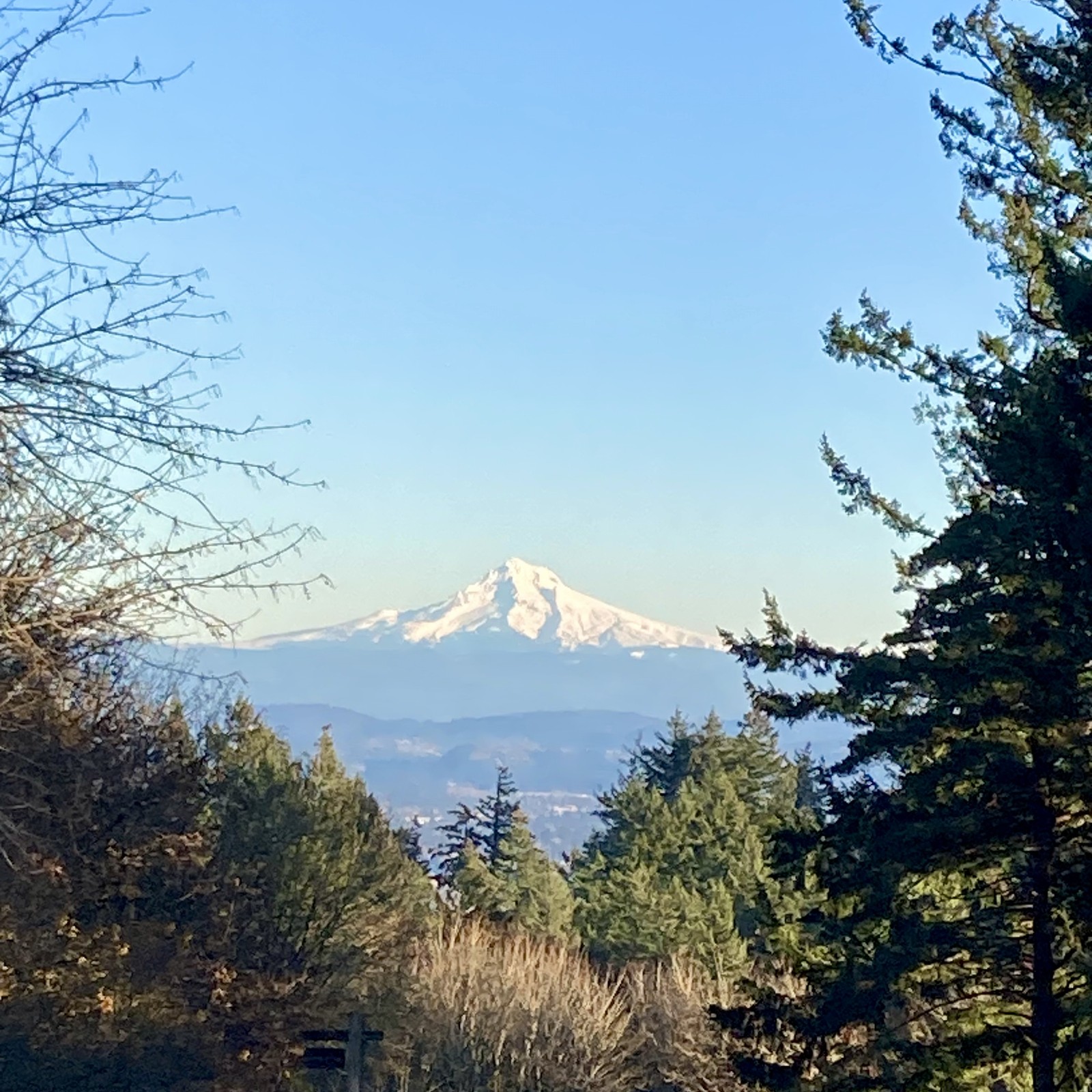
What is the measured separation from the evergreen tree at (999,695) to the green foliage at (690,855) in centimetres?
1445

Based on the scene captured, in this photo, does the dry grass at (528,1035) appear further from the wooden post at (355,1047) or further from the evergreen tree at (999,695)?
the evergreen tree at (999,695)

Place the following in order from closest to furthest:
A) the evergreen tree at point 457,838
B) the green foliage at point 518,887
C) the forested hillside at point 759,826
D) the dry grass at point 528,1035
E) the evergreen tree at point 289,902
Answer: the forested hillside at point 759,826, the evergreen tree at point 289,902, the dry grass at point 528,1035, the green foliage at point 518,887, the evergreen tree at point 457,838

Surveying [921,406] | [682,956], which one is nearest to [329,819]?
[682,956]

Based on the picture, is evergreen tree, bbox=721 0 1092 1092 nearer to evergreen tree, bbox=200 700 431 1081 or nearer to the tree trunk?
the tree trunk

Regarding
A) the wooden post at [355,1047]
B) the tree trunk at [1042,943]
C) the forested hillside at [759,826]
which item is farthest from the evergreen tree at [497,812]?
the tree trunk at [1042,943]

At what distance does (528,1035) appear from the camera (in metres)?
24.4

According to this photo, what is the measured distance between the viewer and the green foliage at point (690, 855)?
121ft

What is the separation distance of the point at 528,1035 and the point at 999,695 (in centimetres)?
1696

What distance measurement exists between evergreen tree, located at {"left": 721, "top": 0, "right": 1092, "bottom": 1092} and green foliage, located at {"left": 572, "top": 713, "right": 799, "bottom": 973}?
14.4 metres

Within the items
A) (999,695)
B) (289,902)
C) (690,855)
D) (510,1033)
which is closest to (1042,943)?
(999,695)

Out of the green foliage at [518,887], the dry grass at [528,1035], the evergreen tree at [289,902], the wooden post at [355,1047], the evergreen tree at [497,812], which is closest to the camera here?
the wooden post at [355,1047]

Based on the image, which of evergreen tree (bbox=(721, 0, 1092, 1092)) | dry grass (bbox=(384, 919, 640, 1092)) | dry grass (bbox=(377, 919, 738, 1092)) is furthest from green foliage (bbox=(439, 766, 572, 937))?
evergreen tree (bbox=(721, 0, 1092, 1092))

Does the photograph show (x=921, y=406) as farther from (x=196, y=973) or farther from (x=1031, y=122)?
(x=196, y=973)

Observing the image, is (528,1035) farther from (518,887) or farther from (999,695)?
(518,887)
